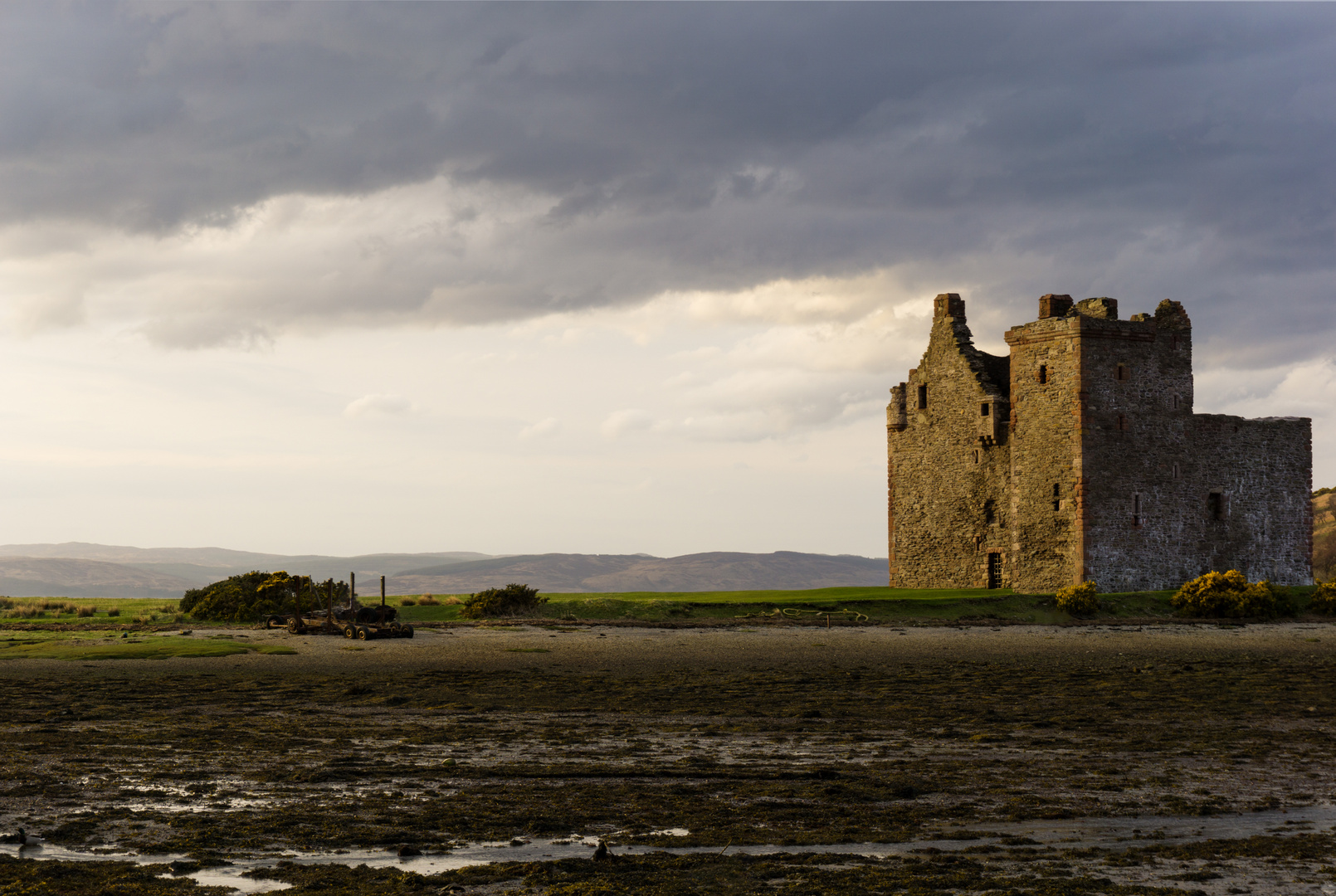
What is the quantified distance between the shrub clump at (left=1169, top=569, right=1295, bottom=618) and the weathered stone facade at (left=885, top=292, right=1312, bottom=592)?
9.42 feet

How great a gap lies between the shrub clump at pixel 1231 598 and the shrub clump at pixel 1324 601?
1.02 m

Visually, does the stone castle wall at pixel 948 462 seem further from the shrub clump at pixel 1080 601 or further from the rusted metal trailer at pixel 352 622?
the rusted metal trailer at pixel 352 622

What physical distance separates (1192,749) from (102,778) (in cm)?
1057

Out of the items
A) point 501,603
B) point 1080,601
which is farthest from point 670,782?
point 1080,601

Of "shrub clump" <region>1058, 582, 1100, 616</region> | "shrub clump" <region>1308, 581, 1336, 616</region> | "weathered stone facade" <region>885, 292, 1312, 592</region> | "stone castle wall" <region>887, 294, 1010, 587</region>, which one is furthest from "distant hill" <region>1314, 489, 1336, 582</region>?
"shrub clump" <region>1058, 582, 1100, 616</region>

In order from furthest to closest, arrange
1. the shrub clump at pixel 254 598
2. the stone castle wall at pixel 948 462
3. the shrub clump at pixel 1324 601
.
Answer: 1. the stone castle wall at pixel 948 462
2. the shrub clump at pixel 1324 601
3. the shrub clump at pixel 254 598

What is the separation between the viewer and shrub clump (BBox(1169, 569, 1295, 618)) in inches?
1433

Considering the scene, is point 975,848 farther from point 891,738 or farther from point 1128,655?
point 1128,655

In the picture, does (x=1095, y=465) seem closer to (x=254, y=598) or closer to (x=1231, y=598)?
(x=1231, y=598)

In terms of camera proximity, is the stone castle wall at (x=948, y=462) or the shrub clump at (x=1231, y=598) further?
the stone castle wall at (x=948, y=462)

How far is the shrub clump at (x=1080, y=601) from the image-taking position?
36.6 meters

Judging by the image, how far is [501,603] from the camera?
37.5 meters

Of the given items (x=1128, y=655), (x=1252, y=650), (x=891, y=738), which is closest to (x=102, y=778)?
(x=891, y=738)

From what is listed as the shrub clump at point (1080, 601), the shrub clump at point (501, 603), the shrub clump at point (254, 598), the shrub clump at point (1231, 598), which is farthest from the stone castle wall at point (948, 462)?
the shrub clump at point (254, 598)
